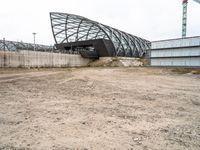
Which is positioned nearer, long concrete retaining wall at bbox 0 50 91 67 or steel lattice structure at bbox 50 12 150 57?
long concrete retaining wall at bbox 0 50 91 67

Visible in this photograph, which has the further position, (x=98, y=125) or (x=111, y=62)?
(x=111, y=62)

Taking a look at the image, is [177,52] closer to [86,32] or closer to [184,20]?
[86,32]

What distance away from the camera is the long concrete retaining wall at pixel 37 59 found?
A: 1260 inches

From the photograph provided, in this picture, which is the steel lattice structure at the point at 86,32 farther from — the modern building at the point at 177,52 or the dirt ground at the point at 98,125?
the dirt ground at the point at 98,125

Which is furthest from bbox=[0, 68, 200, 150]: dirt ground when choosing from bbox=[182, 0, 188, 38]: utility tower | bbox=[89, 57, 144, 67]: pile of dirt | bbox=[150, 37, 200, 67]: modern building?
bbox=[182, 0, 188, 38]: utility tower

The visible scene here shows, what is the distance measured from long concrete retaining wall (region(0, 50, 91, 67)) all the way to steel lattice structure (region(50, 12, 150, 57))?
36.6 ft

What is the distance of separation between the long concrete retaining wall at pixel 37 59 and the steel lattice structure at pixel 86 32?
11169 mm

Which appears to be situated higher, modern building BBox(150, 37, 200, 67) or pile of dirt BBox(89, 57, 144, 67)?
modern building BBox(150, 37, 200, 67)

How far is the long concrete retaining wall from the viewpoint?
32000 millimetres

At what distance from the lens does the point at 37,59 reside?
37.9 metres

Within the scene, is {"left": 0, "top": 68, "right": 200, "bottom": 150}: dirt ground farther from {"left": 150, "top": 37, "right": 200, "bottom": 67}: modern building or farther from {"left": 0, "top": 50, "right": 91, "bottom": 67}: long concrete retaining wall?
{"left": 0, "top": 50, "right": 91, "bottom": 67}: long concrete retaining wall

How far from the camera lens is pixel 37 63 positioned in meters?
38.0

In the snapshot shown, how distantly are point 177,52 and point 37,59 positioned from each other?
982 inches

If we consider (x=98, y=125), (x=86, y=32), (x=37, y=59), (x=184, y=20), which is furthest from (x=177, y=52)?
(x=184, y=20)
